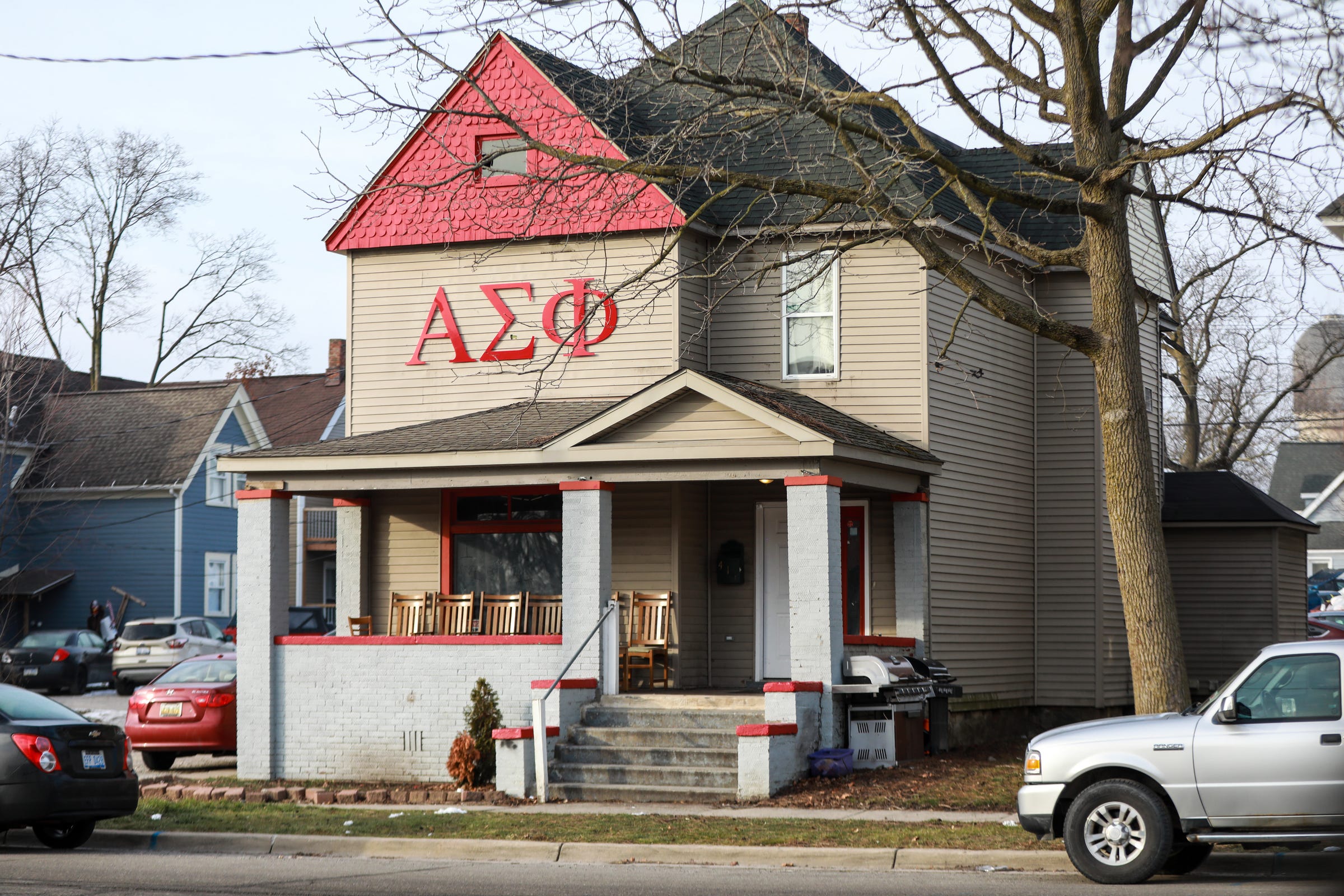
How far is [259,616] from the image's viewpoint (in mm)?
17984

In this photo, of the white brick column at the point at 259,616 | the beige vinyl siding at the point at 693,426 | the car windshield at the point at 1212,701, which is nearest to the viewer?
the car windshield at the point at 1212,701

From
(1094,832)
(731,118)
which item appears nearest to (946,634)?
(731,118)

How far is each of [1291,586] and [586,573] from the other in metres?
12.2

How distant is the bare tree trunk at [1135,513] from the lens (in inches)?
557

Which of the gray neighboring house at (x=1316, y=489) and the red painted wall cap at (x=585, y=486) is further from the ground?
the gray neighboring house at (x=1316, y=489)

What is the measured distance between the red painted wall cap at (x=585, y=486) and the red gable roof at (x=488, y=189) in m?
3.55

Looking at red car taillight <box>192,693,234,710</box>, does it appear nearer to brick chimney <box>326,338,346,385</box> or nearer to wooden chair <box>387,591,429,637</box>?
wooden chair <box>387,591,429,637</box>

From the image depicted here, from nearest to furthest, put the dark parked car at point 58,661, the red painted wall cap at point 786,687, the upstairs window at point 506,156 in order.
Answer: the red painted wall cap at point 786,687 < the upstairs window at point 506,156 < the dark parked car at point 58,661

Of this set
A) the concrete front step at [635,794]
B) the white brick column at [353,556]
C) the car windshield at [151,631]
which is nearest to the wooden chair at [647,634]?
the concrete front step at [635,794]

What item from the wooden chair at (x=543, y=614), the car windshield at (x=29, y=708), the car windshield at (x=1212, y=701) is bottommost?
the car windshield at (x=29, y=708)

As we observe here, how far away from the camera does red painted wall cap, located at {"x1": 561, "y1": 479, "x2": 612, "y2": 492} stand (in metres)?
17.0

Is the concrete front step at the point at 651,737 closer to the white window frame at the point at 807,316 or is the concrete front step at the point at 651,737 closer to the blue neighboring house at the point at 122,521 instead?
the white window frame at the point at 807,316

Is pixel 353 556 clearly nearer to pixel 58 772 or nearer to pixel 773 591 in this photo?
pixel 773 591

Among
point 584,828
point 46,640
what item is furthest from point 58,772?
point 46,640
